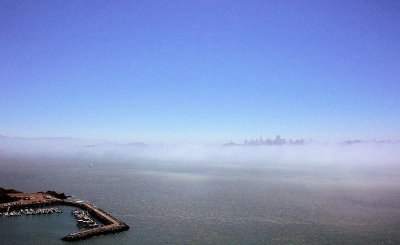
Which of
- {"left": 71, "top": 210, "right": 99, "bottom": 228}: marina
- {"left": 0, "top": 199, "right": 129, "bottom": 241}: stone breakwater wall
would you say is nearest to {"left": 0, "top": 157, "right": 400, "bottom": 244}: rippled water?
{"left": 71, "top": 210, "right": 99, "bottom": 228}: marina

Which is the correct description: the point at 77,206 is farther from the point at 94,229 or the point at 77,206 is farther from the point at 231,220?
the point at 231,220

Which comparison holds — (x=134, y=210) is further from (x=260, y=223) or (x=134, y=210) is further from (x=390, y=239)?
(x=390, y=239)

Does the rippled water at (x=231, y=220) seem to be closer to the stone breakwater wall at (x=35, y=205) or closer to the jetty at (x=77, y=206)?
the jetty at (x=77, y=206)

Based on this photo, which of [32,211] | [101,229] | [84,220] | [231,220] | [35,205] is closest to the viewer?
[101,229]

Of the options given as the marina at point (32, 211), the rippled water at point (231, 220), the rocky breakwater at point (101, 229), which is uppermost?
the marina at point (32, 211)

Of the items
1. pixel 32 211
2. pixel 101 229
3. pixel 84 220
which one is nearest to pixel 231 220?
pixel 101 229

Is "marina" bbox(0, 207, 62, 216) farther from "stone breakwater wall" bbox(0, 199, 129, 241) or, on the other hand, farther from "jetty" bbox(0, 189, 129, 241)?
"stone breakwater wall" bbox(0, 199, 129, 241)

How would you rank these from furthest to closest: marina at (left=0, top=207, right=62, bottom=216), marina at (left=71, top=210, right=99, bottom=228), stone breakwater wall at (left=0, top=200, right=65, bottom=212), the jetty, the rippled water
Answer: stone breakwater wall at (left=0, top=200, right=65, bottom=212) < marina at (left=0, top=207, right=62, bottom=216) < marina at (left=71, top=210, right=99, bottom=228) < the rippled water < the jetty

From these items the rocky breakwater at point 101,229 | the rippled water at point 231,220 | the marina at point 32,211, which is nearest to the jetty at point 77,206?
the rocky breakwater at point 101,229
